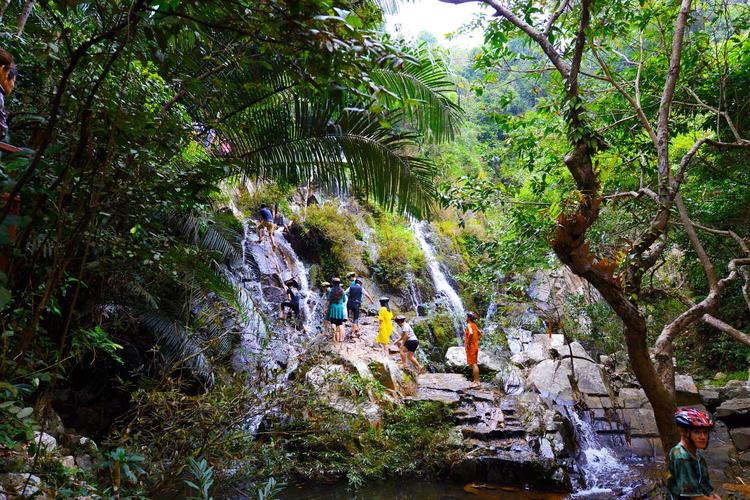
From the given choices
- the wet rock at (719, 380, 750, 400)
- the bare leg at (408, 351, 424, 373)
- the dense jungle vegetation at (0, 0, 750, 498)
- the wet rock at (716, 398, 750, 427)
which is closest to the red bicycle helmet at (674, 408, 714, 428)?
the dense jungle vegetation at (0, 0, 750, 498)

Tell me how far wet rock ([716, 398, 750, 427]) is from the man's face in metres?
8.71

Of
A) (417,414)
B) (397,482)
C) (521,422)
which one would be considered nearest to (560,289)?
(521,422)

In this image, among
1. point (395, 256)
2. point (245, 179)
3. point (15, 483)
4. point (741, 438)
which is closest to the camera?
point (15, 483)

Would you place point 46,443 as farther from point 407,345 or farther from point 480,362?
point 480,362

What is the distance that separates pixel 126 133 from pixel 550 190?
736 cm

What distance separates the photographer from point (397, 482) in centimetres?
709

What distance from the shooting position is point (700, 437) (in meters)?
2.96

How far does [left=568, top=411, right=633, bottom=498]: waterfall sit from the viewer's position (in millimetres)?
7215

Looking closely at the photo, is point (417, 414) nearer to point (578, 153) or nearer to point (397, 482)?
point (397, 482)

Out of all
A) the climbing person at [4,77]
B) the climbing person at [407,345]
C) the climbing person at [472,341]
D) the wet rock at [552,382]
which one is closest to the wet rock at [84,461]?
the climbing person at [4,77]

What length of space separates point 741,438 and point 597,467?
2768 millimetres

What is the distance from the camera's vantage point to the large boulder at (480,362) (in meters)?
11.9

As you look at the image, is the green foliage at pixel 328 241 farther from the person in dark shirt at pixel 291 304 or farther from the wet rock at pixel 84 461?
the wet rock at pixel 84 461

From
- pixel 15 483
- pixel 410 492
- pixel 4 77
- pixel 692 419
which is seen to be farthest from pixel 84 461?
pixel 692 419
